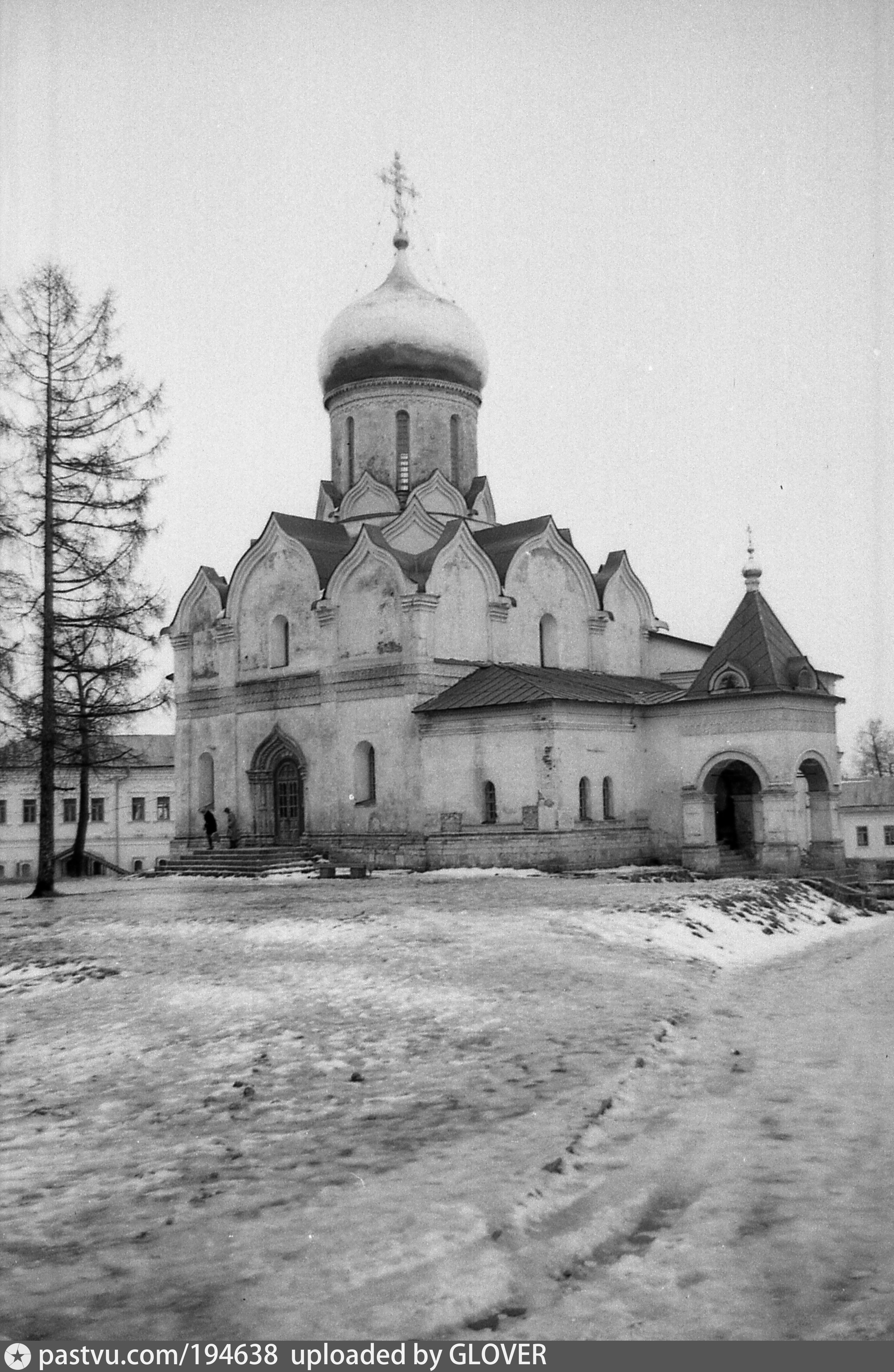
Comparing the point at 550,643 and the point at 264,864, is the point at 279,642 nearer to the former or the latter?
the point at 264,864

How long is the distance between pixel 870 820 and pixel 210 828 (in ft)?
103

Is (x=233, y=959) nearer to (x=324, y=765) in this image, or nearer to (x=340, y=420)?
(x=324, y=765)

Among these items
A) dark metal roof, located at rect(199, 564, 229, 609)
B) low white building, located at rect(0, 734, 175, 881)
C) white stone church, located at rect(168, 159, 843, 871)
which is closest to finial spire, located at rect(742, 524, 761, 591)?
white stone church, located at rect(168, 159, 843, 871)

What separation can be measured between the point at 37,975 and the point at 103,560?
11.1 metres

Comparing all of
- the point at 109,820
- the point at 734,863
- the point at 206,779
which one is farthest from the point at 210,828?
the point at 109,820

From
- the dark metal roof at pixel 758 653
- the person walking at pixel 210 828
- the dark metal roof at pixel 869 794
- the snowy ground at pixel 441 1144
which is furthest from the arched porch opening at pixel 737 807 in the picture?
the dark metal roof at pixel 869 794

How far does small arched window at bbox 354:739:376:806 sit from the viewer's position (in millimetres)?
25297

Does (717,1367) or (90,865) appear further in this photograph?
(90,865)

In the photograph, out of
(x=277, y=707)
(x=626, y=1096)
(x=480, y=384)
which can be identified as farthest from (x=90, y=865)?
(x=626, y=1096)

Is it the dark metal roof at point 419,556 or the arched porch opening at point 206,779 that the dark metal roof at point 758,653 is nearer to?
the dark metal roof at point 419,556

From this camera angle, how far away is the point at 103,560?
64.8 ft

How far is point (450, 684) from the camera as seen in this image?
24734 millimetres

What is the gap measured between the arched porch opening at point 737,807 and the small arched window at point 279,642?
9.64m

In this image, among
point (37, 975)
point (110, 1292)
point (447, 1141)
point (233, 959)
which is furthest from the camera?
point (233, 959)
